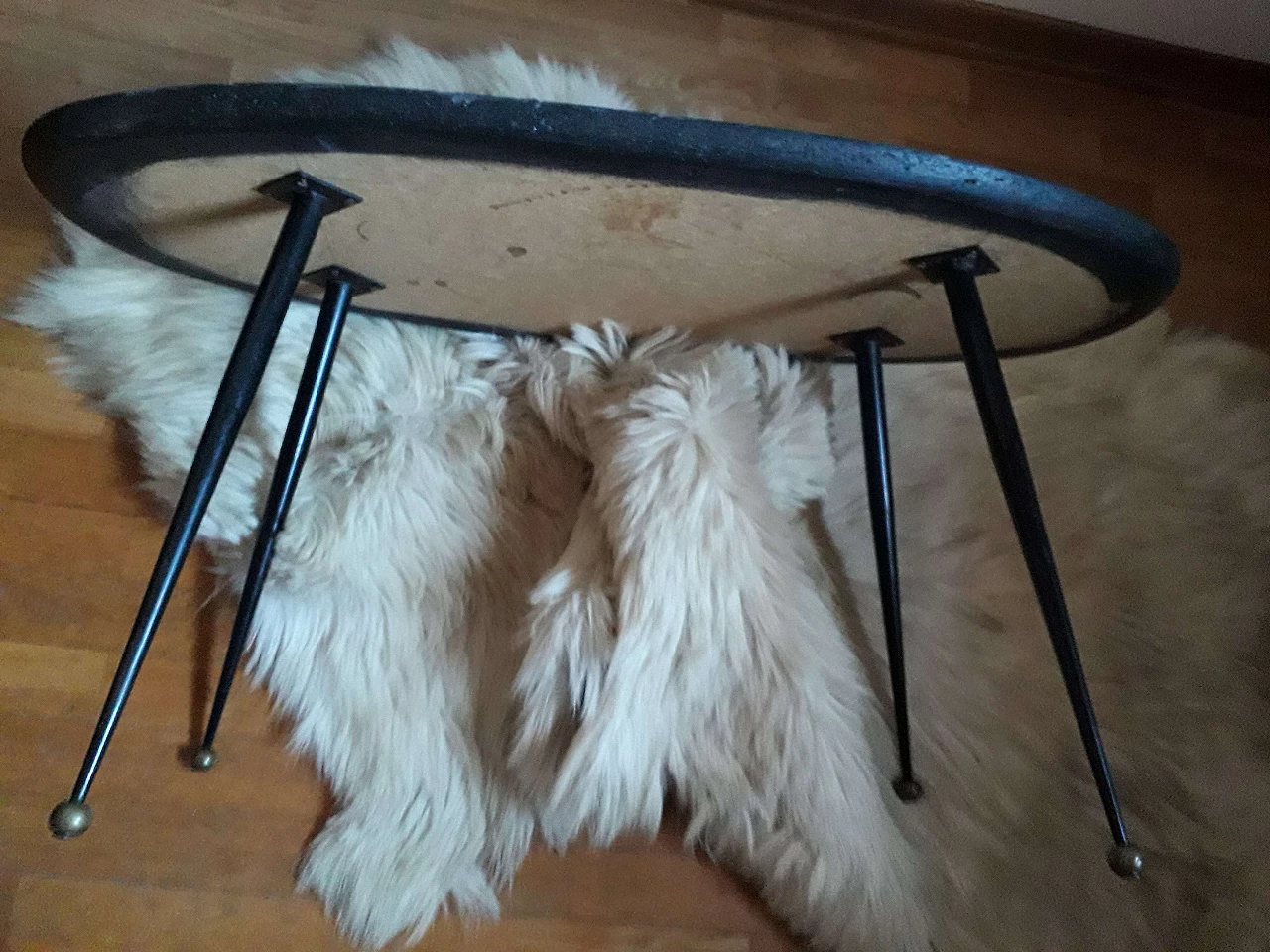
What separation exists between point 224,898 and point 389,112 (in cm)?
74

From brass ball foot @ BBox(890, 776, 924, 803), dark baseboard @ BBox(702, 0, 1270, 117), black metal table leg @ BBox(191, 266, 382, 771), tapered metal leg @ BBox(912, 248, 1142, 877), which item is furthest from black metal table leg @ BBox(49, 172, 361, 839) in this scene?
dark baseboard @ BBox(702, 0, 1270, 117)

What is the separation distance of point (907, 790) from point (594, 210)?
66 centimetres

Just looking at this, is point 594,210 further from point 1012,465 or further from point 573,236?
point 1012,465

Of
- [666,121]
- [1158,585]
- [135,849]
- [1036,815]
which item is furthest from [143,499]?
[1158,585]

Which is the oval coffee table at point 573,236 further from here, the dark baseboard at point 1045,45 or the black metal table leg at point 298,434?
the dark baseboard at point 1045,45

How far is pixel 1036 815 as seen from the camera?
0.93m

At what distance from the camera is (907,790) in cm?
92

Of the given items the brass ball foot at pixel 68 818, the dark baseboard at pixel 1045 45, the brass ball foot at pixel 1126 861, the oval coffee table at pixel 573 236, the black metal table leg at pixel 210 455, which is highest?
the dark baseboard at pixel 1045 45

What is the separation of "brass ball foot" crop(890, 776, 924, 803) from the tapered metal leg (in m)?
0.23

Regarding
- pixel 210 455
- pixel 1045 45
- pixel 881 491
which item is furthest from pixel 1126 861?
pixel 1045 45

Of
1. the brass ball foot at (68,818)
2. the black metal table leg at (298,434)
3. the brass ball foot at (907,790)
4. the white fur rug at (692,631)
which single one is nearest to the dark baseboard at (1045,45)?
the white fur rug at (692,631)

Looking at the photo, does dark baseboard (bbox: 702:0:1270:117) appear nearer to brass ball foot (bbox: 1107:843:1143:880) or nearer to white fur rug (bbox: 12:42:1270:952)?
white fur rug (bbox: 12:42:1270:952)

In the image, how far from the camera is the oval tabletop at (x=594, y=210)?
52cm

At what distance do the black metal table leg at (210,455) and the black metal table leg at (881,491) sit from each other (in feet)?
1.56
